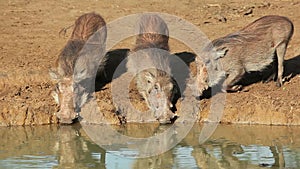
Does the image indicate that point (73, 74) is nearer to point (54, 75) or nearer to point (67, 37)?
point (54, 75)

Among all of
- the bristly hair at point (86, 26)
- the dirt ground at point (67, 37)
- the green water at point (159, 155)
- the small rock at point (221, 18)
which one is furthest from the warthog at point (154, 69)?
the small rock at point (221, 18)

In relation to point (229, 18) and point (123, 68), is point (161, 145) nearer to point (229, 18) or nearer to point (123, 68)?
point (123, 68)

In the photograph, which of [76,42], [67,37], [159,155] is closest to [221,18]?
[67,37]

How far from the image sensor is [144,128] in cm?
829

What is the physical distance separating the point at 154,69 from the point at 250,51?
1280 millimetres

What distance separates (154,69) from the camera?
8609 millimetres

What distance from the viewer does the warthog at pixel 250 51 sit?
8.88 meters

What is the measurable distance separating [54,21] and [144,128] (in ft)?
15.3

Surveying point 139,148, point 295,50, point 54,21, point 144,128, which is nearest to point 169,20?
point 54,21

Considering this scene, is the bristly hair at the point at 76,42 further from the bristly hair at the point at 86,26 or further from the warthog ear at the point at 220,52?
the warthog ear at the point at 220,52

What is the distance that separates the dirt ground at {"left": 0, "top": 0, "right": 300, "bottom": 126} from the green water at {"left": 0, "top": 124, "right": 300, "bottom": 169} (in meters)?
0.26

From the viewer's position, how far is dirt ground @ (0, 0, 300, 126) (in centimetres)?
843

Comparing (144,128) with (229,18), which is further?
(229,18)

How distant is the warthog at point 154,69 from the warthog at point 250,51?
0.62 metres
